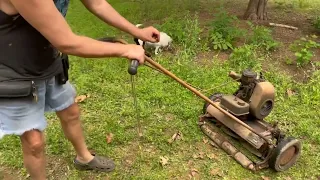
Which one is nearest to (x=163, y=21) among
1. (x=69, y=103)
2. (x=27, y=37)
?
(x=69, y=103)

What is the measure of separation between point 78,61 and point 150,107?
140 centimetres

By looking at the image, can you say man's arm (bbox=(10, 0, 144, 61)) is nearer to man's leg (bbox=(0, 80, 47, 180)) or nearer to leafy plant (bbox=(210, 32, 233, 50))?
man's leg (bbox=(0, 80, 47, 180))

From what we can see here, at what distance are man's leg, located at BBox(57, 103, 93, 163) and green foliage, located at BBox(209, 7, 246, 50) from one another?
2707 mm

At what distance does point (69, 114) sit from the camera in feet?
10.1

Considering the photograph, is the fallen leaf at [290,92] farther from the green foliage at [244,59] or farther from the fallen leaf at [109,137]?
the fallen leaf at [109,137]

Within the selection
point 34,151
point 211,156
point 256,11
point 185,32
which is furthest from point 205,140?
point 256,11

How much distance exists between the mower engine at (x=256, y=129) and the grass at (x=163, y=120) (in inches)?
4.3

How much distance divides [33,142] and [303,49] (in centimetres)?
365

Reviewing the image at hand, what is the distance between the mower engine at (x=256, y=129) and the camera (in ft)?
11.3

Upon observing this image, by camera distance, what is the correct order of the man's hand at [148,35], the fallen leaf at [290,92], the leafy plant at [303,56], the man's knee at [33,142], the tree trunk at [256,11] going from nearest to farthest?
the man's knee at [33,142] < the man's hand at [148,35] < the fallen leaf at [290,92] < the leafy plant at [303,56] < the tree trunk at [256,11]

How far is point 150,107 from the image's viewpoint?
4426mm

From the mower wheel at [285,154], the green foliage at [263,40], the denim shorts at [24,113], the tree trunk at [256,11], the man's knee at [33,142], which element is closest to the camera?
the denim shorts at [24,113]

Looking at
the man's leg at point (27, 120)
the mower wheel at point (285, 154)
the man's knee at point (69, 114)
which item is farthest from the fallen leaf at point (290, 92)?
the man's leg at point (27, 120)

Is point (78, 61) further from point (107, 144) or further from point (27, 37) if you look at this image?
point (27, 37)
